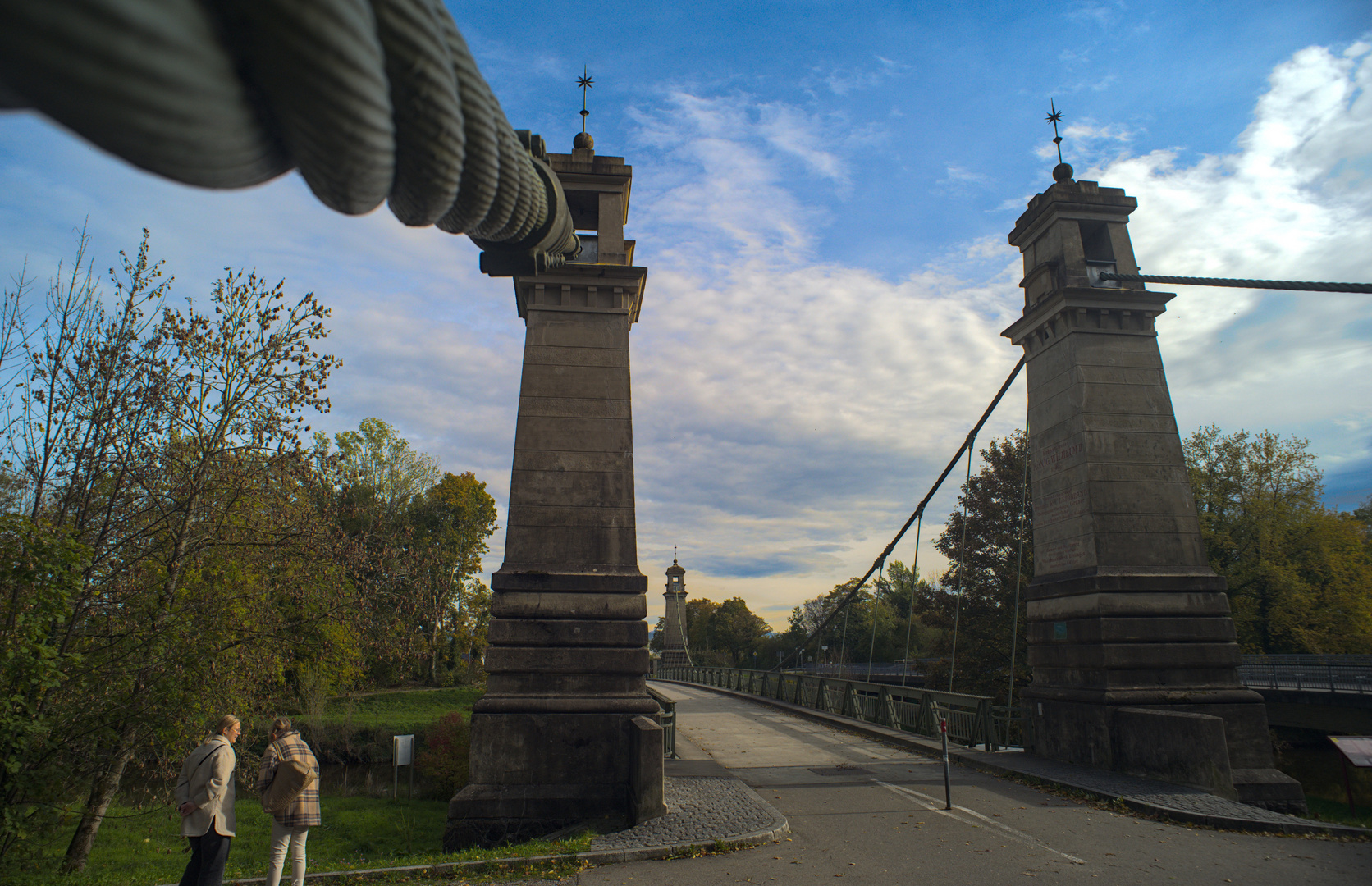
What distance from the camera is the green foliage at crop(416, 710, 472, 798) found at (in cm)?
1593

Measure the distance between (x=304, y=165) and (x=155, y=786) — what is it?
19.3m

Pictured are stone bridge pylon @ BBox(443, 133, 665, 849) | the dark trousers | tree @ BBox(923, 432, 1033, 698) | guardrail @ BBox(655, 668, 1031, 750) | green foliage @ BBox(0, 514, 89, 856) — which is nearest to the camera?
the dark trousers

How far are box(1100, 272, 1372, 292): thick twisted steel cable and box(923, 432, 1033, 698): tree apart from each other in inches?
661

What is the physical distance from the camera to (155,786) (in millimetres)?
15367

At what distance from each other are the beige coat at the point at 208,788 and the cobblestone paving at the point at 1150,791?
9.22m

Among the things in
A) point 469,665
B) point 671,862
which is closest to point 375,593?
point 671,862

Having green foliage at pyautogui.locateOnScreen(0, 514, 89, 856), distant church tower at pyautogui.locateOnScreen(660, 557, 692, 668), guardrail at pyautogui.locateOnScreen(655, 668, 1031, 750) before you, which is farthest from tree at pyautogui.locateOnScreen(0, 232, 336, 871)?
distant church tower at pyautogui.locateOnScreen(660, 557, 692, 668)

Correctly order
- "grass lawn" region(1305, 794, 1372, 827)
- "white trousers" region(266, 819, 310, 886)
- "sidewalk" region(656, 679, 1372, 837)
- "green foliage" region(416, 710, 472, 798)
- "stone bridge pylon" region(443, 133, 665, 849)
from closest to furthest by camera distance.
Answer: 1. "white trousers" region(266, 819, 310, 886)
2. "sidewalk" region(656, 679, 1372, 837)
3. "stone bridge pylon" region(443, 133, 665, 849)
4. "grass lawn" region(1305, 794, 1372, 827)
5. "green foliage" region(416, 710, 472, 798)

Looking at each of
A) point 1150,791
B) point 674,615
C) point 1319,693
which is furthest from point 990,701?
point 674,615

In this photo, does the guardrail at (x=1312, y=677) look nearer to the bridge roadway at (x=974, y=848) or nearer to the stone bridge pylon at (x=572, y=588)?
the bridge roadway at (x=974, y=848)

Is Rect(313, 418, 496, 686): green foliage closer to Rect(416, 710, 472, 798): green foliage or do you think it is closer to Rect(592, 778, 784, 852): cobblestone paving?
Rect(416, 710, 472, 798): green foliage

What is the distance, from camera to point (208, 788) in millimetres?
5867

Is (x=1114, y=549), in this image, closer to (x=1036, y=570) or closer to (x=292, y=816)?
Result: (x=1036, y=570)

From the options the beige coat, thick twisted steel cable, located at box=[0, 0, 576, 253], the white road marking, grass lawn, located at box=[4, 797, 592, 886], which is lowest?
grass lawn, located at box=[4, 797, 592, 886]
